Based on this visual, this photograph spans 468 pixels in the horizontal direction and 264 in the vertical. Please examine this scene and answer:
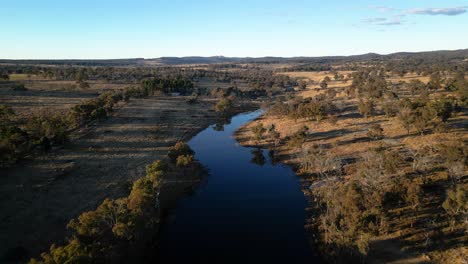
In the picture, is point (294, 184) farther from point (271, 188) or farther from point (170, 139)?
point (170, 139)

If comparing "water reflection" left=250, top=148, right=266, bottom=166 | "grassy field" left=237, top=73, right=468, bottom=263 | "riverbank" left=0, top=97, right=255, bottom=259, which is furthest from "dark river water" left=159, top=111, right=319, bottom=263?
"riverbank" left=0, top=97, right=255, bottom=259

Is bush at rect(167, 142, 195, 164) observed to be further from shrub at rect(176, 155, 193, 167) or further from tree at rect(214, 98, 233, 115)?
tree at rect(214, 98, 233, 115)

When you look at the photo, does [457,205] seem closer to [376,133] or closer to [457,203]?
[457,203]

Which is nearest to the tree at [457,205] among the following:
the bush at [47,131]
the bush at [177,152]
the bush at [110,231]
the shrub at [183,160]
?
the bush at [110,231]

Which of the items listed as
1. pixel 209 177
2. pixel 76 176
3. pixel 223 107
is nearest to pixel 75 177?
pixel 76 176

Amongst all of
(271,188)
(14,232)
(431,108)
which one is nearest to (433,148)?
(431,108)

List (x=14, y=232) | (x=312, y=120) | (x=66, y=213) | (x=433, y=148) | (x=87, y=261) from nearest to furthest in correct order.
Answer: (x=87, y=261), (x=14, y=232), (x=66, y=213), (x=433, y=148), (x=312, y=120)
